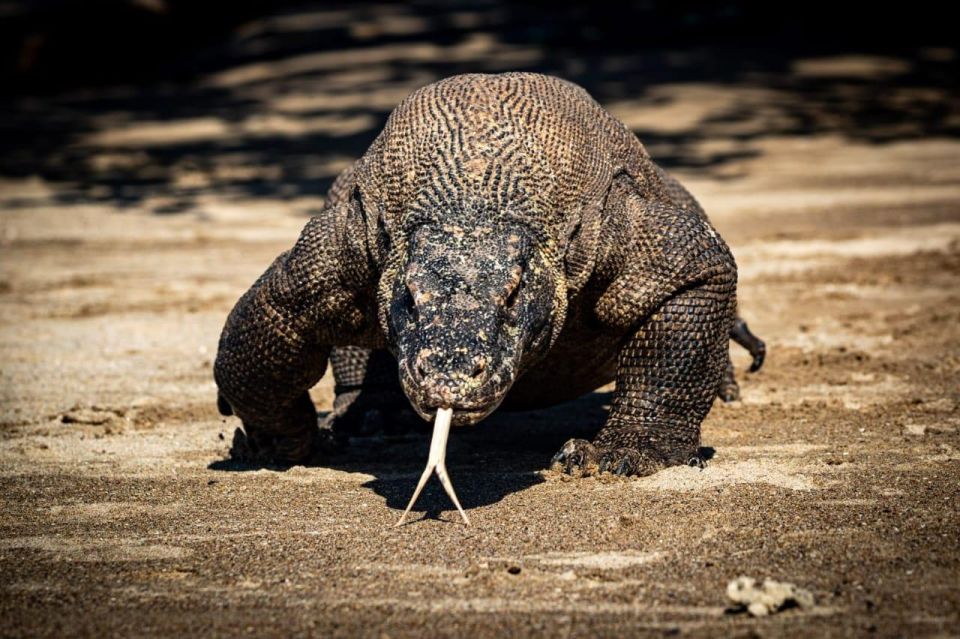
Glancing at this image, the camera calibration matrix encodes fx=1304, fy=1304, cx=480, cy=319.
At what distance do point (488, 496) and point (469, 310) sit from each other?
31.7 inches

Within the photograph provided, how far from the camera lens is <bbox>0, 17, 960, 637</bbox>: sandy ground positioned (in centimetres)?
323

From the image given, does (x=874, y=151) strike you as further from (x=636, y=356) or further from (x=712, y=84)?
(x=636, y=356)

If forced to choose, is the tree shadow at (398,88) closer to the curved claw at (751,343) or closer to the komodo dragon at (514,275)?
the curved claw at (751,343)

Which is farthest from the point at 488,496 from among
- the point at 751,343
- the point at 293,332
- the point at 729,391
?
the point at 751,343

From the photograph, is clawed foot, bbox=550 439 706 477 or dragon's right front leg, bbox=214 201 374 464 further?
dragon's right front leg, bbox=214 201 374 464

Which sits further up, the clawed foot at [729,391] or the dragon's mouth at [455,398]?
the dragon's mouth at [455,398]

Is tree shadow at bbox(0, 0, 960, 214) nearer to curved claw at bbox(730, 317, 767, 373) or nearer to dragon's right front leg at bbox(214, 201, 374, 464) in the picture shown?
curved claw at bbox(730, 317, 767, 373)

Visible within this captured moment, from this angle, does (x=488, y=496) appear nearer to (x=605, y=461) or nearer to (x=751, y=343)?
(x=605, y=461)

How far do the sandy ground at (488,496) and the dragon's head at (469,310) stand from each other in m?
0.47

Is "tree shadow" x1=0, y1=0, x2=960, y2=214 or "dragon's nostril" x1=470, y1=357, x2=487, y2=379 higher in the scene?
"dragon's nostril" x1=470, y1=357, x2=487, y2=379

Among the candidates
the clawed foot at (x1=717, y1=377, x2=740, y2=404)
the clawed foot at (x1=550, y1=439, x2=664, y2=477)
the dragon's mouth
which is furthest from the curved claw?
the dragon's mouth

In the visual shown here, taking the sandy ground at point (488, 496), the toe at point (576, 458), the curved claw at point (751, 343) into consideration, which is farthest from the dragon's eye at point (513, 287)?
the curved claw at point (751, 343)

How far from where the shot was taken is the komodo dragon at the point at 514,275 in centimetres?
393

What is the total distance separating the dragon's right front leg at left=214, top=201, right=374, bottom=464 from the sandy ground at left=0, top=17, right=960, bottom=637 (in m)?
0.19
